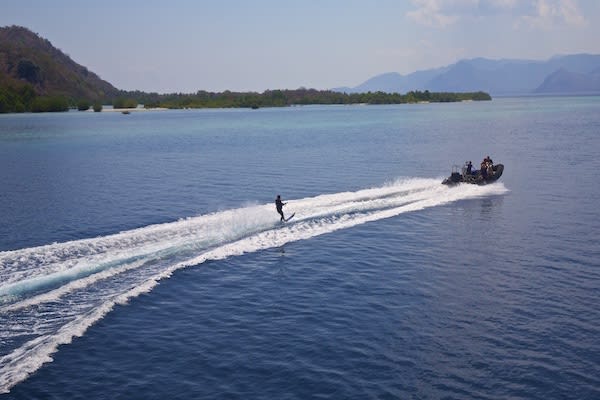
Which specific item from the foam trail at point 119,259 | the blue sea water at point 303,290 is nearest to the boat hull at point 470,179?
the blue sea water at point 303,290

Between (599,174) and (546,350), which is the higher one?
(599,174)

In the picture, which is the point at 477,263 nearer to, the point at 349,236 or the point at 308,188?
the point at 349,236

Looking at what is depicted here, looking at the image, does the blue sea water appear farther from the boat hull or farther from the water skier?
the water skier

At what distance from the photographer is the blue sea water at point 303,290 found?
1845 cm

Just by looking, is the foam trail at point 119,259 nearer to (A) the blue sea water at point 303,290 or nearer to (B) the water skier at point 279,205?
(A) the blue sea water at point 303,290

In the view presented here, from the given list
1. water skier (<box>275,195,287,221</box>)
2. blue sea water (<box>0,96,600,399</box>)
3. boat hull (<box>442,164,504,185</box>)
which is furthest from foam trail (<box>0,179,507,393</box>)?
boat hull (<box>442,164,504,185</box>)

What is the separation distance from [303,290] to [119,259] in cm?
1034

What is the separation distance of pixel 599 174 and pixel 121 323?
5450 centimetres

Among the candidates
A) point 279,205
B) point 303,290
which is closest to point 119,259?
point 303,290

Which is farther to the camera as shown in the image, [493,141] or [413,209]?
[493,141]

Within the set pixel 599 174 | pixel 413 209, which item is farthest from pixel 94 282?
pixel 599 174

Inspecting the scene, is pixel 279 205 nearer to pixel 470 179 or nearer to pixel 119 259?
pixel 119 259

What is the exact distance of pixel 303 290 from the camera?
1061 inches

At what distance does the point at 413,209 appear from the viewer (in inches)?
1737
